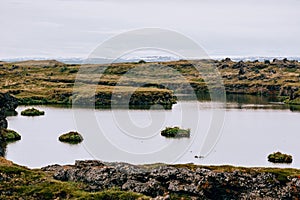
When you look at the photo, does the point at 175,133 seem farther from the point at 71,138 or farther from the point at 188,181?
the point at 188,181

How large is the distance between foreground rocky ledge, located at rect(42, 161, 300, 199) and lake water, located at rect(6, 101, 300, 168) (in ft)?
101

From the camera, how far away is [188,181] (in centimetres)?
4634

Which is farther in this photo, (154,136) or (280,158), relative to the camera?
(154,136)

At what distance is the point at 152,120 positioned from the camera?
141750 mm

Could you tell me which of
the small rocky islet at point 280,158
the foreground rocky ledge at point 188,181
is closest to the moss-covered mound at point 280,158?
the small rocky islet at point 280,158

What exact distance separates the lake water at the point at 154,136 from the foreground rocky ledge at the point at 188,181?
3076cm

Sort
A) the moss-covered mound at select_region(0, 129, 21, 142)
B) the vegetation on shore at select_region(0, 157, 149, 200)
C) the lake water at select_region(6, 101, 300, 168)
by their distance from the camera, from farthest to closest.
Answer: the moss-covered mound at select_region(0, 129, 21, 142)
the lake water at select_region(6, 101, 300, 168)
the vegetation on shore at select_region(0, 157, 149, 200)

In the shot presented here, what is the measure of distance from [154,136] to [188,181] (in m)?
68.4

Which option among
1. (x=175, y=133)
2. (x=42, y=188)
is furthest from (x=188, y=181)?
(x=175, y=133)

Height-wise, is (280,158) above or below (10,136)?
below

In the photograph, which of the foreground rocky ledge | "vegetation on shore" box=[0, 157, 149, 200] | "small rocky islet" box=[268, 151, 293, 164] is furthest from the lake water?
the foreground rocky ledge

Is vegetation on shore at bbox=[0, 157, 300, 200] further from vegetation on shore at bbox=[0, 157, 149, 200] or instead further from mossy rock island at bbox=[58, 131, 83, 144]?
mossy rock island at bbox=[58, 131, 83, 144]

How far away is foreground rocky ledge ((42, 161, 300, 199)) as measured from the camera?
45562 mm

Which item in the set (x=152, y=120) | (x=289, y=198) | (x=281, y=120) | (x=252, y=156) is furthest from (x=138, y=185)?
(x=281, y=120)
